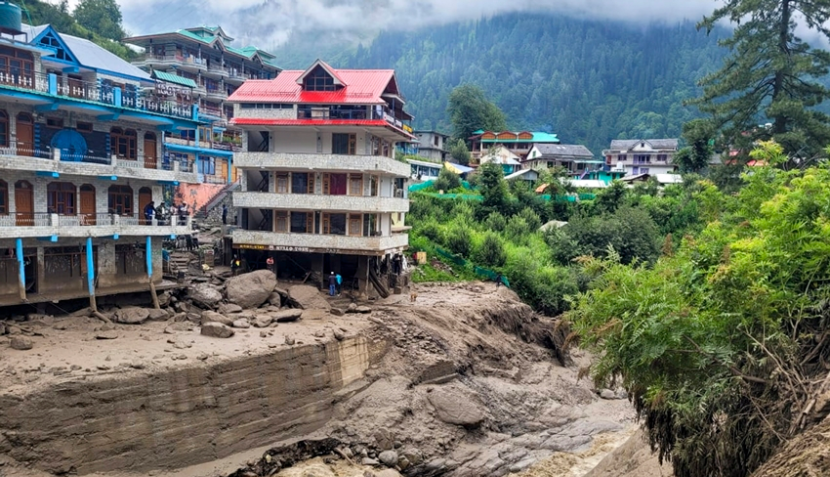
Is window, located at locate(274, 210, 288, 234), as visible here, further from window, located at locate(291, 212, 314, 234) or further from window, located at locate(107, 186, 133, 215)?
window, located at locate(107, 186, 133, 215)

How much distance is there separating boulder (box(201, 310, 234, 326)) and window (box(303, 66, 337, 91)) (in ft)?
43.6

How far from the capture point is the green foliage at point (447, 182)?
178 ft

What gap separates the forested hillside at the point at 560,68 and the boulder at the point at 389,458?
104715 millimetres

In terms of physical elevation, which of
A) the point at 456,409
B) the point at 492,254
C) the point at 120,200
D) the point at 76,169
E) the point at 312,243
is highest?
the point at 76,169

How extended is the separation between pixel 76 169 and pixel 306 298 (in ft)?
36.2

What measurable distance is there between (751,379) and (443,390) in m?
14.4

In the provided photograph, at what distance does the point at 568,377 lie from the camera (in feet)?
101

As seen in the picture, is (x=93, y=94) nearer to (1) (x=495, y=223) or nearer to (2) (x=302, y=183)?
(2) (x=302, y=183)

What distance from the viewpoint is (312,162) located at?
3072 cm

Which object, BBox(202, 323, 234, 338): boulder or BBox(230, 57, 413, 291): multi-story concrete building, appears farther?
BBox(230, 57, 413, 291): multi-story concrete building

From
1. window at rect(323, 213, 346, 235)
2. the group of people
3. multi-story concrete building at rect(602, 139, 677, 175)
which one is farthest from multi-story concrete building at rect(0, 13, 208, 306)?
multi-story concrete building at rect(602, 139, 677, 175)

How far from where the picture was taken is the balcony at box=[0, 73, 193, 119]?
22.7m

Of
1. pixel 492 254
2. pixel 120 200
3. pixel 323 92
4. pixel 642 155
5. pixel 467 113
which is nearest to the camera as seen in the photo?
pixel 120 200

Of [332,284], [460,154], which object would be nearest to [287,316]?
[332,284]
